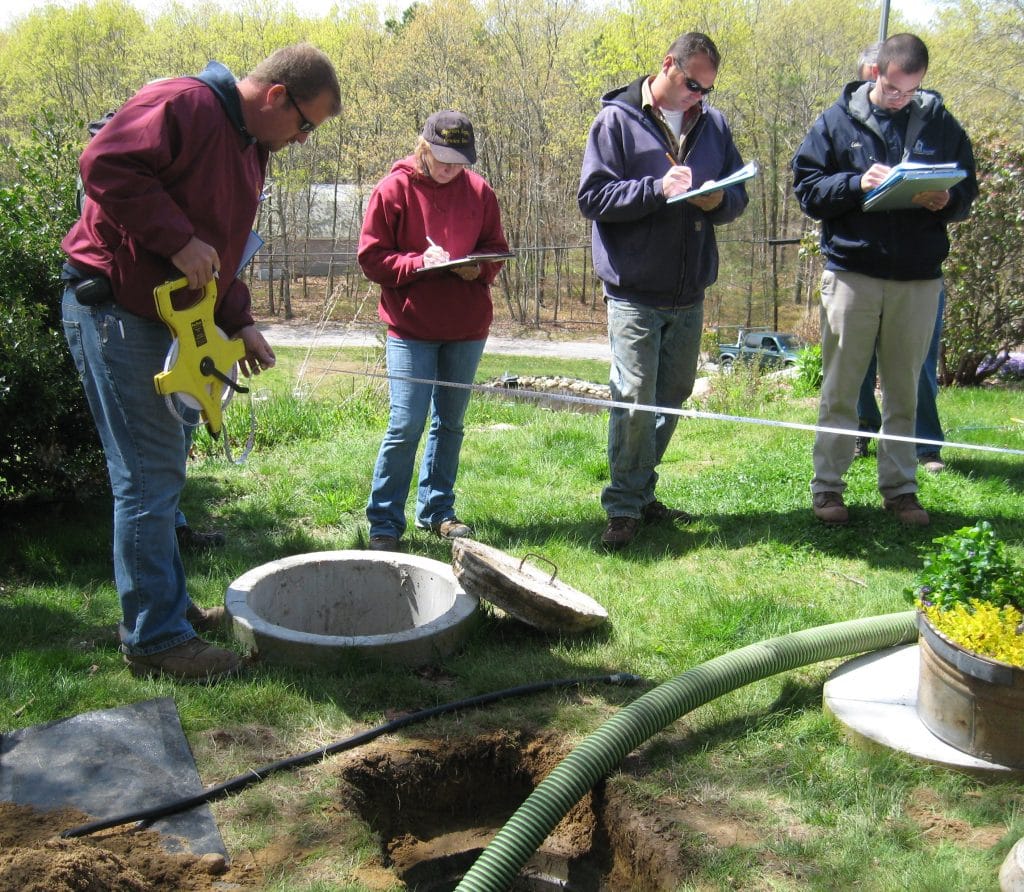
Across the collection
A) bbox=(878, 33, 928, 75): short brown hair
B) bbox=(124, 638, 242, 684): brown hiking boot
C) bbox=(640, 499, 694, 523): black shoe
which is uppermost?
bbox=(878, 33, 928, 75): short brown hair

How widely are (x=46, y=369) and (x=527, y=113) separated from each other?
23959mm

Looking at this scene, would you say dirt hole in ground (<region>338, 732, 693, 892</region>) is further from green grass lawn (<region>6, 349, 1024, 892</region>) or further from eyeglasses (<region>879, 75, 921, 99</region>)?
eyeglasses (<region>879, 75, 921, 99</region>)

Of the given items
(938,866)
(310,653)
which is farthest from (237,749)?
(938,866)

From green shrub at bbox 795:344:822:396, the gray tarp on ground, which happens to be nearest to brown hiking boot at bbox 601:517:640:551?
the gray tarp on ground

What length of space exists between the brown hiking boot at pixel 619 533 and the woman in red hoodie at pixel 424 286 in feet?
2.29

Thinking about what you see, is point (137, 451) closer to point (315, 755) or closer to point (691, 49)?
point (315, 755)

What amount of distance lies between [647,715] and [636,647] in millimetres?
754

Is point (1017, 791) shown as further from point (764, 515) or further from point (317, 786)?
point (764, 515)

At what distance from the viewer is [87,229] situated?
3064 millimetres

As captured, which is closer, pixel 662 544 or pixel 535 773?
pixel 535 773

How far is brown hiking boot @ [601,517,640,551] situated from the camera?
15.1ft

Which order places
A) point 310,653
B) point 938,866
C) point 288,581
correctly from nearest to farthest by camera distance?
point 938,866 → point 310,653 → point 288,581

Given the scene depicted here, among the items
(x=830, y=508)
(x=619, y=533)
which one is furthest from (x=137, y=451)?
(x=830, y=508)

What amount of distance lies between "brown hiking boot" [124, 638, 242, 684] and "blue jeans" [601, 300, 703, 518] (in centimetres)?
207
